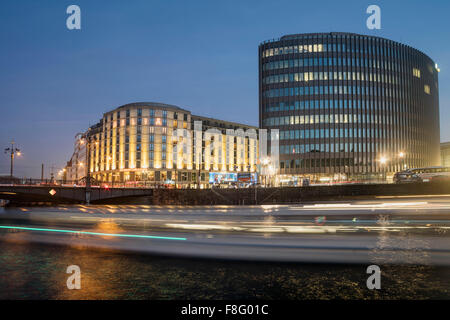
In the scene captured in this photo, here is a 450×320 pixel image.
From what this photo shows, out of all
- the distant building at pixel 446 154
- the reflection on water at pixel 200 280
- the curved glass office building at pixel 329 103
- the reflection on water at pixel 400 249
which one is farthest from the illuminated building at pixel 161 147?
the distant building at pixel 446 154

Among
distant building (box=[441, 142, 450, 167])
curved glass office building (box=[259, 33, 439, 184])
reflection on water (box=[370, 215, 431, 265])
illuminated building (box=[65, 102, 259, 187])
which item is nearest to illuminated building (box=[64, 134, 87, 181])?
illuminated building (box=[65, 102, 259, 187])

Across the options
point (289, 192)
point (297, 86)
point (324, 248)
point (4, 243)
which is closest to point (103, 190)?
point (289, 192)

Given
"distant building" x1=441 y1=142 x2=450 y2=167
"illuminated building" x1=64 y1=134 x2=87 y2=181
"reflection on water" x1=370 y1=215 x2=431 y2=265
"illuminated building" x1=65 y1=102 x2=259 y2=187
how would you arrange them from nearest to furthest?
"reflection on water" x1=370 y1=215 x2=431 y2=265 < "illuminated building" x1=65 y1=102 x2=259 y2=187 < "illuminated building" x1=64 y1=134 x2=87 y2=181 < "distant building" x1=441 y1=142 x2=450 y2=167

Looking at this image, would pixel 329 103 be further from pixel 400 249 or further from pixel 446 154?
pixel 446 154

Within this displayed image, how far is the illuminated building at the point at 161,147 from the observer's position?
286ft

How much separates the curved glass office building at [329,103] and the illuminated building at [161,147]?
19.7 meters

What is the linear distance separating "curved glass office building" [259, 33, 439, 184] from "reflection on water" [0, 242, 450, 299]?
79694 mm

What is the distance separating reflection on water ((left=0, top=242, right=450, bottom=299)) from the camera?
528 cm

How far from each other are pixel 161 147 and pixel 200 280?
8462cm

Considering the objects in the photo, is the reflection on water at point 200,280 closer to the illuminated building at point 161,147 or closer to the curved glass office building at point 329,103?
the illuminated building at point 161,147

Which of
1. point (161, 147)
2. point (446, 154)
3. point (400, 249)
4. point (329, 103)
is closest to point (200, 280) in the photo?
point (400, 249)

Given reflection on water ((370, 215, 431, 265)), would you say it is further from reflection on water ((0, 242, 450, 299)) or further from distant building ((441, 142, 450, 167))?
distant building ((441, 142, 450, 167))

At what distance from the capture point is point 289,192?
5169cm

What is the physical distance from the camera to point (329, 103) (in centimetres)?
8481
